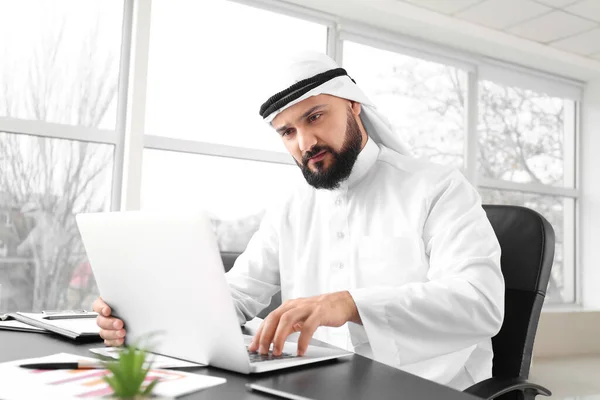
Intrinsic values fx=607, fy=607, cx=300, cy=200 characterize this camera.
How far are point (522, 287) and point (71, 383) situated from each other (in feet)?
3.51

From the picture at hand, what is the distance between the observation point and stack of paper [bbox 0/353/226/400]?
0.73 meters

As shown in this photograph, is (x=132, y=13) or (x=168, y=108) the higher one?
(x=132, y=13)

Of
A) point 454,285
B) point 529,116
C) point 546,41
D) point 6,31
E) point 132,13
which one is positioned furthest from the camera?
point 529,116

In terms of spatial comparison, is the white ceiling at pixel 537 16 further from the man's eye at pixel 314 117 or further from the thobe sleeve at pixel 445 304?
the thobe sleeve at pixel 445 304

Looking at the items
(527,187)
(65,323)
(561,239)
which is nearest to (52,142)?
(65,323)

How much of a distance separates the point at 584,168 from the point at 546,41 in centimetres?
161

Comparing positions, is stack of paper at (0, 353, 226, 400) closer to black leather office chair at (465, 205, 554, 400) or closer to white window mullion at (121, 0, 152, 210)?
black leather office chair at (465, 205, 554, 400)

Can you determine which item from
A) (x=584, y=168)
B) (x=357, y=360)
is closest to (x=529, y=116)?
(x=584, y=168)

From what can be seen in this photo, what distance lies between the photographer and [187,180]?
395cm

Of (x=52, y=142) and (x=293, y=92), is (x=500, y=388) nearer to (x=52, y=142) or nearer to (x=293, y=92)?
(x=293, y=92)

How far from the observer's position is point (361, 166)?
1.79 m

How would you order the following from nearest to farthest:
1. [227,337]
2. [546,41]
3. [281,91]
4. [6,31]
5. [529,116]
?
[227,337]
[281,91]
[6,31]
[546,41]
[529,116]

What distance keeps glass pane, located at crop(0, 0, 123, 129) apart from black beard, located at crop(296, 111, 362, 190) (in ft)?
7.50

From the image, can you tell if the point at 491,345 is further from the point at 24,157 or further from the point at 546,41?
the point at 546,41
